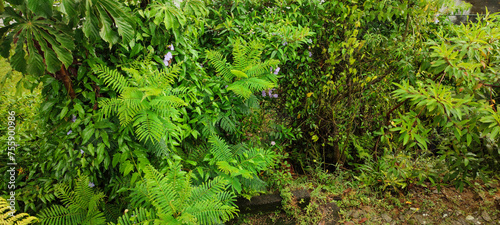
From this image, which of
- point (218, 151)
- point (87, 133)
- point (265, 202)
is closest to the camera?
point (87, 133)

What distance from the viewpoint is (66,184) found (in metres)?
1.87

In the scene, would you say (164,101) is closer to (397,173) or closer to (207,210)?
(207,210)

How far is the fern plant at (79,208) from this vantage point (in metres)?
1.74

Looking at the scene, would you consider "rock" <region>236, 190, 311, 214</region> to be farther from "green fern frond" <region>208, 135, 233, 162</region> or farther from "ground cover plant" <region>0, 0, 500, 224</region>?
"green fern frond" <region>208, 135, 233, 162</region>

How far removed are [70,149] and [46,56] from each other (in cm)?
63

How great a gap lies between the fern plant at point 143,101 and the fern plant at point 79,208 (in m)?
0.47

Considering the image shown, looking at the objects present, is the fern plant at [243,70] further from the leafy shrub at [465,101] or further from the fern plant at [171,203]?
the leafy shrub at [465,101]

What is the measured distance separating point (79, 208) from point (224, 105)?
127cm

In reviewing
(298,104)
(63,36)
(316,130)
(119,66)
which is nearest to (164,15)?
(119,66)

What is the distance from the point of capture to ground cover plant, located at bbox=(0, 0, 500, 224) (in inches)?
67.2

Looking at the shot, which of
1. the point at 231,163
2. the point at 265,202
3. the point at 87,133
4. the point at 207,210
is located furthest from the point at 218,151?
the point at 87,133

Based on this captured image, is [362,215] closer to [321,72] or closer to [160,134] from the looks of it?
[321,72]

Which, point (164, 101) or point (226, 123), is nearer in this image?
point (164, 101)

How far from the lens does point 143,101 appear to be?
172 centimetres
